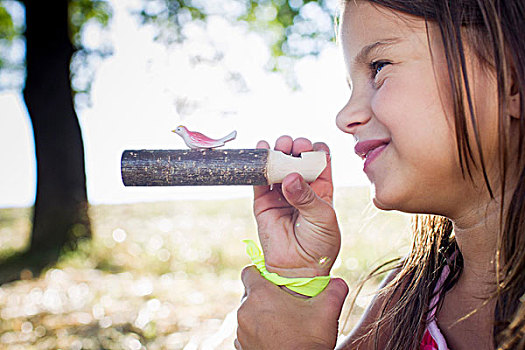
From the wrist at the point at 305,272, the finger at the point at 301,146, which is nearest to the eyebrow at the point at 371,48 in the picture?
the finger at the point at 301,146

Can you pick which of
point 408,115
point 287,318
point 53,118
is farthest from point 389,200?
point 53,118

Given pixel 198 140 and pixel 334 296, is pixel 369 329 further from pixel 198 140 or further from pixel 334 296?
pixel 198 140

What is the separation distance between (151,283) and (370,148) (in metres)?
4.33

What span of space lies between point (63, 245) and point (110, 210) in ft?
8.33

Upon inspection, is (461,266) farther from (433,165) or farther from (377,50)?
(377,50)

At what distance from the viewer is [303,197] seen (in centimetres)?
179

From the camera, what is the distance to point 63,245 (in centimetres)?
689

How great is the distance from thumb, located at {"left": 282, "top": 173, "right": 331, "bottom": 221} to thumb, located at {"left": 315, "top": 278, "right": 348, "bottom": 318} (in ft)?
0.82

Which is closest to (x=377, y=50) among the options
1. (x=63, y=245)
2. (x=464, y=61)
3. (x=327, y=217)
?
(x=464, y=61)

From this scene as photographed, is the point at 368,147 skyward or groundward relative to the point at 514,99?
groundward

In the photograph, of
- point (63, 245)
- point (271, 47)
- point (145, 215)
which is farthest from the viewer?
point (145, 215)

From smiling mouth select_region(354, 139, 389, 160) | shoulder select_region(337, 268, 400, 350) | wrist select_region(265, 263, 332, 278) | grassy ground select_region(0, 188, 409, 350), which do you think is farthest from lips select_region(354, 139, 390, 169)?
grassy ground select_region(0, 188, 409, 350)

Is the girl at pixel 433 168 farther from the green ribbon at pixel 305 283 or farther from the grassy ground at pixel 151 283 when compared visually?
the grassy ground at pixel 151 283

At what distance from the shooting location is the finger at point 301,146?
192 centimetres
